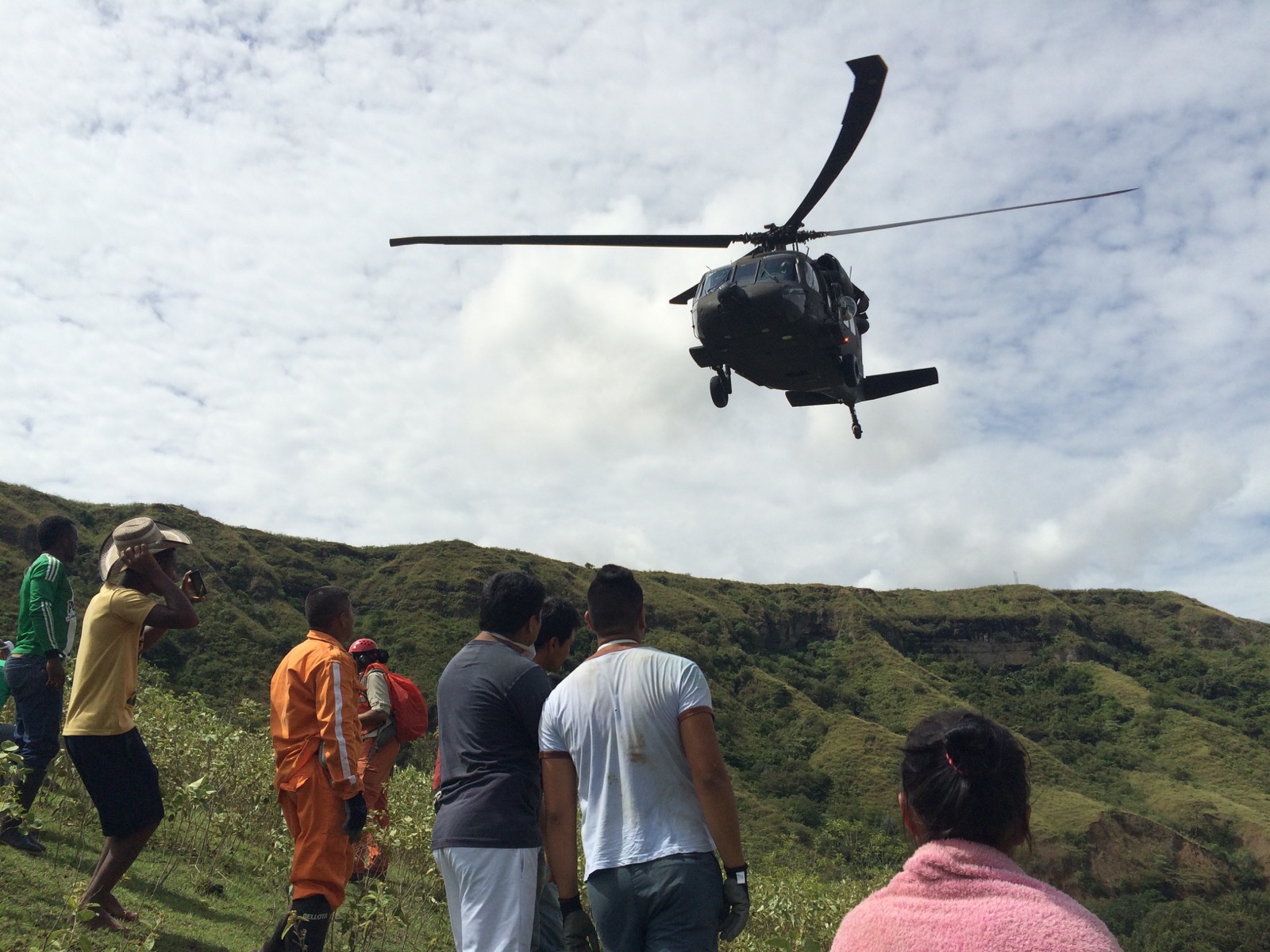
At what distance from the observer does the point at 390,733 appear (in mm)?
5910

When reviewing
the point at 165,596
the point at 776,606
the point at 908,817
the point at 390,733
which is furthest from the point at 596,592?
the point at 776,606

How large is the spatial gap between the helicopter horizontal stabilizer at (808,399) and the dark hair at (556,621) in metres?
9.85

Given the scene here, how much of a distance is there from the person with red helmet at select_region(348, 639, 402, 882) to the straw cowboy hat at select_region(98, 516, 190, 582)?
1291 mm

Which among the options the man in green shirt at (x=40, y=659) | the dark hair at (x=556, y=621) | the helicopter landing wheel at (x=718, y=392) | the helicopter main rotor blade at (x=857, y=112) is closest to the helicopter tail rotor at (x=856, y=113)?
the helicopter main rotor blade at (x=857, y=112)

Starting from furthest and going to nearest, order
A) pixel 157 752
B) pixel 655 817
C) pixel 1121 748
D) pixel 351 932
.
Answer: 1. pixel 1121 748
2. pixel 157 752
3. pixel 351 932
4. pixel 655 817

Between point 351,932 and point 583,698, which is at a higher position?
point 583,698

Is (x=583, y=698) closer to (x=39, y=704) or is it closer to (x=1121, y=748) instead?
(x=39, y=704)

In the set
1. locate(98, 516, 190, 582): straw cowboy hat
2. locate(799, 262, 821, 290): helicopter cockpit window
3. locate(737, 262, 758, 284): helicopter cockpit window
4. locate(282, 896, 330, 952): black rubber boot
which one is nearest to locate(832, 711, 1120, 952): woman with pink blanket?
locate(282, 896, 330, 952): black rubber boot

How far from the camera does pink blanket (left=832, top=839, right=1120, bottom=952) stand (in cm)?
169

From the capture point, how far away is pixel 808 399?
561 inches

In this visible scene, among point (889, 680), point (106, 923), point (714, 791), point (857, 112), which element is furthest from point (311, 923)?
point (889, 680)

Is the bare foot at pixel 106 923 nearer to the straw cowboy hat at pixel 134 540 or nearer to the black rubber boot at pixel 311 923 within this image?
the black rubber boot at pixel 311 923

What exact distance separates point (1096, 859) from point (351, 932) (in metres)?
64.5

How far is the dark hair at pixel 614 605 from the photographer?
3.54 meters
